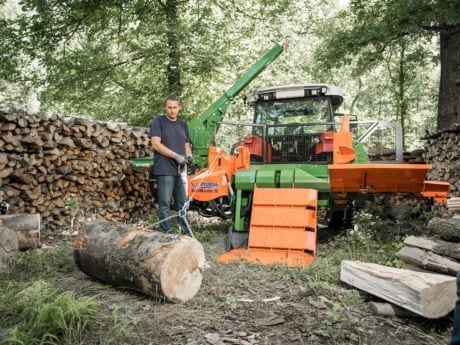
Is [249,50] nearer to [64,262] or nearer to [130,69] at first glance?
[130,69]

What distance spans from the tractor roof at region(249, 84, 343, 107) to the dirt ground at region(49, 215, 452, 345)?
11.9 feet

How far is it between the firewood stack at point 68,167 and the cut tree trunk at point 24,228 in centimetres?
119

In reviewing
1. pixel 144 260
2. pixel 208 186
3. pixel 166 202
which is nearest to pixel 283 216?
pixel 208 186

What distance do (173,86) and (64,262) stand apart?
824 cm

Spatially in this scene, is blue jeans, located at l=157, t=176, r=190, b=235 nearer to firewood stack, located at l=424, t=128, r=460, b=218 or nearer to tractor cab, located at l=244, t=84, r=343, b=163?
tractor cab, located at l=244, t=84, r=343, b=163

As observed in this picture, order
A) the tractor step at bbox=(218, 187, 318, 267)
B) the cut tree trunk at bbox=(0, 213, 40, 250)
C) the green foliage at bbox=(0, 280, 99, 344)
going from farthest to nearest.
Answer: the tractor step at bbox=(218, 187, 318, 267) < the cut tree trunk at bbox=(0, 213, 40, 250) < the green foliage at bbox=(0, 280, 99, 344)

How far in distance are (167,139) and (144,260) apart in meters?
2.03

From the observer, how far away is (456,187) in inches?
294

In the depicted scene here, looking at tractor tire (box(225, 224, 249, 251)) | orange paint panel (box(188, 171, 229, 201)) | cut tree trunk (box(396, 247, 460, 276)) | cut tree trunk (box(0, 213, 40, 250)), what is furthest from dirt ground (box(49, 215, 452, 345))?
orange paint panel (box(188, 171, 229, 201))

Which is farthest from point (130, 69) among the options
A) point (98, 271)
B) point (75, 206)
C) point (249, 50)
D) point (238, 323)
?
point (238, 323)

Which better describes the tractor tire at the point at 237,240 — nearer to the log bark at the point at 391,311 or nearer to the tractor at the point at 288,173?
the tractor at the point at 288,173

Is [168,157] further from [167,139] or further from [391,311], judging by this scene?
[391,311]

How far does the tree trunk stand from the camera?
874cm

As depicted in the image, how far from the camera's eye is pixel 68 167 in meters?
7.07
